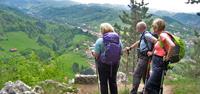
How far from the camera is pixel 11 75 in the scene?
17.1 meters

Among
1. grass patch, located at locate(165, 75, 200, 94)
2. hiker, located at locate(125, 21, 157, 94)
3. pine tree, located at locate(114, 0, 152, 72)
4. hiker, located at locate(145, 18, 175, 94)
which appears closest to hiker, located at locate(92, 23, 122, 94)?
hiker, located at locate(125, 21, 157, 94)

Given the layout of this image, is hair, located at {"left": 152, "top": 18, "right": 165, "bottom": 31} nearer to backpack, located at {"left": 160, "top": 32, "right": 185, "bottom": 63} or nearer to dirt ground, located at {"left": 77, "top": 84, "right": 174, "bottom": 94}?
backpack, located at {"left": 160, "top": 32, "right": 185, "bottom": 63}

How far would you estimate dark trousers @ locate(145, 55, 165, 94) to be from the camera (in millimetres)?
10453

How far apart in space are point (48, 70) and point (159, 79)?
8.61 metres

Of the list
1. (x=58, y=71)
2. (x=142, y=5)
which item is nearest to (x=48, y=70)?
(x=58, y=71)

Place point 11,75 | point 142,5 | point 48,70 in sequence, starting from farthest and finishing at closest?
point 142,5 → point 48,70 → point 11,75

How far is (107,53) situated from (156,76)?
1666 mm

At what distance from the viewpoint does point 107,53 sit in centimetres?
1145

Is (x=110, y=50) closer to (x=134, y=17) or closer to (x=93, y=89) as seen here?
(x=93, y=89)

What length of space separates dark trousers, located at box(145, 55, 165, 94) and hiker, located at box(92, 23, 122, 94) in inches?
51.3

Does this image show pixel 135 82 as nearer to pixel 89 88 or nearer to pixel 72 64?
pixel 89 88

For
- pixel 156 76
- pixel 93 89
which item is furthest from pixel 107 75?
pixel 93 89

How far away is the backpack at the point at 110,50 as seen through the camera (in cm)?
1145

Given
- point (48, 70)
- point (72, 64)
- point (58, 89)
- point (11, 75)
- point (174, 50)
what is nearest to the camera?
point (174, 50)
